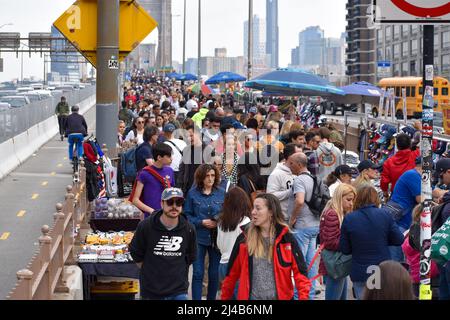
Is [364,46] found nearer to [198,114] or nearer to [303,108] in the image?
[303,108]

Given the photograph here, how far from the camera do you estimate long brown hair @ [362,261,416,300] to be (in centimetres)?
556

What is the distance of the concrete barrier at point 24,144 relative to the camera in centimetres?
2725

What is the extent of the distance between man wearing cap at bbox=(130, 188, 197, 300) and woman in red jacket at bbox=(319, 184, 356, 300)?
191cm

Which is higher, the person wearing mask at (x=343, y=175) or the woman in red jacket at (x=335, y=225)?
the person wearing mask at (x=343, y=175)

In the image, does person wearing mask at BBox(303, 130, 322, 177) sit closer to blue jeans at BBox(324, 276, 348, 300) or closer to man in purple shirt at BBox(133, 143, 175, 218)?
man in purple shirt at BBox(133, 143, 175, 218)

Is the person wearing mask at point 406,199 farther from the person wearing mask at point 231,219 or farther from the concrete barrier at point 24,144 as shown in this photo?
the concrete barrier at point 24,144

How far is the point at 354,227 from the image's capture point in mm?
9312

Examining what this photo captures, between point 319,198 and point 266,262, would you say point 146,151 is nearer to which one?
point 319,198

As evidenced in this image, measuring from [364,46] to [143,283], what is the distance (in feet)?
502

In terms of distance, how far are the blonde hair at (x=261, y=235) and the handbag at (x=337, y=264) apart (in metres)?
1.90

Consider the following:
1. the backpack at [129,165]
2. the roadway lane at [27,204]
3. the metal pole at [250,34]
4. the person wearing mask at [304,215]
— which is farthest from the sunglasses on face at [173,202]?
the metal pole at [250,34]

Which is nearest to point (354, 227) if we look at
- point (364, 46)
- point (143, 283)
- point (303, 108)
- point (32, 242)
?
point (143, 283)

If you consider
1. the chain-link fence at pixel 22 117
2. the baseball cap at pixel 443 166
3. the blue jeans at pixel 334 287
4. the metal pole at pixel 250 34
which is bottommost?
the blue jeans at pixel 334 287

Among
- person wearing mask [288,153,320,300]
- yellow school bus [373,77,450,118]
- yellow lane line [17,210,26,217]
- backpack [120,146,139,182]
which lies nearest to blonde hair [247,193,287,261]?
person wearing mask [288,153,320,300]
